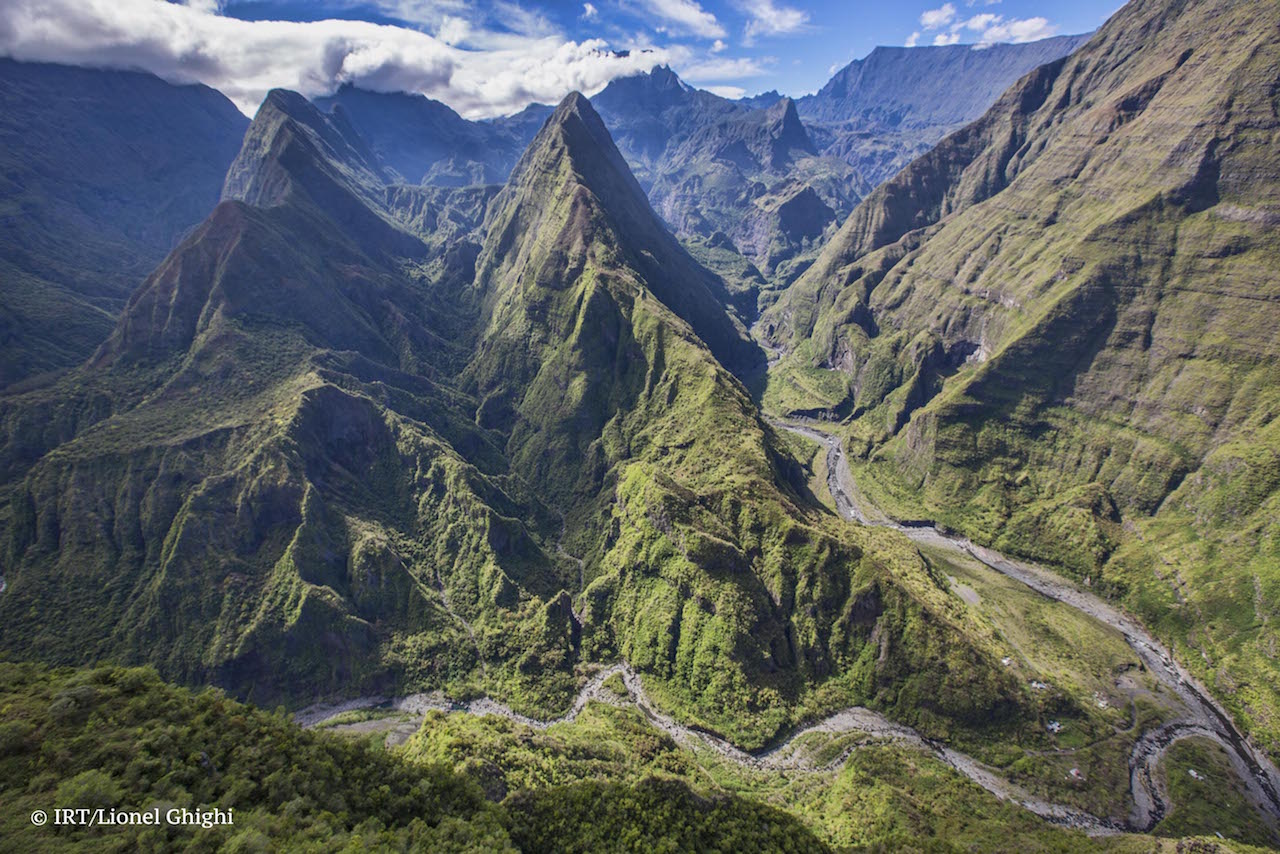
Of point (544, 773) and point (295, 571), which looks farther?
point (295, 571)

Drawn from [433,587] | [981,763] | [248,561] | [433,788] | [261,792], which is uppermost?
[261,792]

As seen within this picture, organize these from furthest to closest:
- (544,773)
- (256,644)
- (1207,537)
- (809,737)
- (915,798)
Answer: (1207,537) → (256,644) → (809,737) → (915,798) → (544,773)

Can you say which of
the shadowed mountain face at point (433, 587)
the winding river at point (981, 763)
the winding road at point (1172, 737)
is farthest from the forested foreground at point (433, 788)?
the shadowed mountain face at point (433, 587)

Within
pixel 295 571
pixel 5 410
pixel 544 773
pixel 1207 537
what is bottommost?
pixel 544 773

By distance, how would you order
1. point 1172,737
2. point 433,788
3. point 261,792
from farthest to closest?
1. point 1172,737
2. point 433,788
3. point 261,792

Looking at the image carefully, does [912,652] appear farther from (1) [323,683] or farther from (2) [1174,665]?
(1) [323,683]

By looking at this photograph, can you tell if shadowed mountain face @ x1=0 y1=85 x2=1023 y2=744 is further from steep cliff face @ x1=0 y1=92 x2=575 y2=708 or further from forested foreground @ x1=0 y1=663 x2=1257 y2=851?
forested foreground @ x1=0 y1=663 x2=1257 y2=851

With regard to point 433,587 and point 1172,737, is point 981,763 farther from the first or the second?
point 433,587

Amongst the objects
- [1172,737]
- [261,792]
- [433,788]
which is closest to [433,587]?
[433,788]

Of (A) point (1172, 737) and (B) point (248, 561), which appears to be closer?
(A) point (1172, 737)

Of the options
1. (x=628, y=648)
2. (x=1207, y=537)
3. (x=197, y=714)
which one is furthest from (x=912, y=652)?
(x=197, y=714)

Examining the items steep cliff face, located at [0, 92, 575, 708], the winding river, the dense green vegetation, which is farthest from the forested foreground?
steep cliff face, located at [0, 92, 575, 708]
